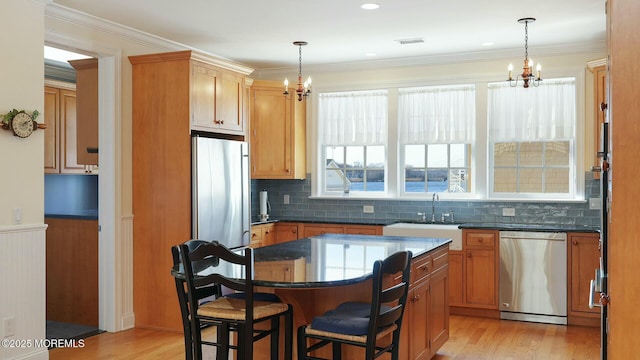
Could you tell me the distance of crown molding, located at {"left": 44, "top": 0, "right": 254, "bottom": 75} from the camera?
4805mm

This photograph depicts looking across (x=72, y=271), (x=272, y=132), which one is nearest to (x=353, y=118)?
(x=272, y=132)

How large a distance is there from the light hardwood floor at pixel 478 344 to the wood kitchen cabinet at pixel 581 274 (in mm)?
124

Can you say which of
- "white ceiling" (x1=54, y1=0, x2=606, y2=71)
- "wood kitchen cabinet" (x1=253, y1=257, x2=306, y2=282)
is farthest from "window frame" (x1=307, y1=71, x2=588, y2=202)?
"wood kitchen cabinet" (x1=253, y1=257, x2=306, y2=282)

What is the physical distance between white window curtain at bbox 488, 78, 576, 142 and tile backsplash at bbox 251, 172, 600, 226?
59cm

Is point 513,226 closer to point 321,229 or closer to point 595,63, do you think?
point 595,63

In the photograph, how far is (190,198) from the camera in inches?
210

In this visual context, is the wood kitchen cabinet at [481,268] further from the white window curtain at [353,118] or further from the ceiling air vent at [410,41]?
the ceiling air vent at [410,41]

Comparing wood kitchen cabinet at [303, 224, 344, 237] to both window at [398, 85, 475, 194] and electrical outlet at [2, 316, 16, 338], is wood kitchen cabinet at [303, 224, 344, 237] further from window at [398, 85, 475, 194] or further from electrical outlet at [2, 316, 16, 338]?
electrical outlet at [2, 316, 16, 338]

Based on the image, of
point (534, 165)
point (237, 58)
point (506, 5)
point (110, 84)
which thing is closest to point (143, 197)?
point (110, 84)

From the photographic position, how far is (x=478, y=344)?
16.5 feet

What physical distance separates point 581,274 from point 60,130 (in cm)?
578

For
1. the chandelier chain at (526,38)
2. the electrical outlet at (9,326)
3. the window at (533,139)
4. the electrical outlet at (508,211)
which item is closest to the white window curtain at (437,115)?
the window at (533,139)

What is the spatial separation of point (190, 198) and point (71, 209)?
114 inches

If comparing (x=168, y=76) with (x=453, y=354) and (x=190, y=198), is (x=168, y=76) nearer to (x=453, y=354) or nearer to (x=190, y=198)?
(x=190, y=198)
